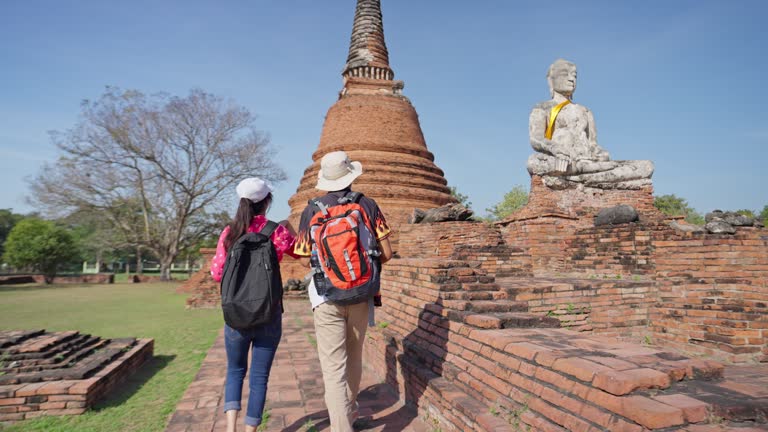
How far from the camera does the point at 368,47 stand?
16.5 metres

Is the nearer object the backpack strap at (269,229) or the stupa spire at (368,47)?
the backpack strap at (269,229)

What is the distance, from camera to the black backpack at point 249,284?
2.20m

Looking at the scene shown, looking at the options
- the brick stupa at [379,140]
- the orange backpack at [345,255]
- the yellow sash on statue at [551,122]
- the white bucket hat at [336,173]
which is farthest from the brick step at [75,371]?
the brick stupa at [379,140]

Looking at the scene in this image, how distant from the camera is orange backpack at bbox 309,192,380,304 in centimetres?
214

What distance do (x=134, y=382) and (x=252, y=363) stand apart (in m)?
2.24

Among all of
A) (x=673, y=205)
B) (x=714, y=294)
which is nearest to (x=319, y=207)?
(x=714, y=294)

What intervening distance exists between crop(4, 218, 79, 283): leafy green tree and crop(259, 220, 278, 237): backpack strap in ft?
82.5

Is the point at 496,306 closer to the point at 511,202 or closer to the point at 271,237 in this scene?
the point at 271,237

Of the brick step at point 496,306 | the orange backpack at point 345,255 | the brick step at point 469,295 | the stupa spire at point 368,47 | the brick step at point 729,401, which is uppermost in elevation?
the stupa spire at point 368,47

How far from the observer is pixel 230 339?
234cm

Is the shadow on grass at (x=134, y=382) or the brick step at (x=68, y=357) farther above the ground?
the brick step at (x=68, y=357)

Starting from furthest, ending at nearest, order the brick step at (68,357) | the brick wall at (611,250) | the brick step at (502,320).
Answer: the brick wall at (611,250) → the brick step at (68,357) → the brick step at (502,320)

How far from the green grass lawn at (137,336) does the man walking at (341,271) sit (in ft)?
4.41

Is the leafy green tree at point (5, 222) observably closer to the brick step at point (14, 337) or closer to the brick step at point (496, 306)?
the brick step at point (14, 337)
